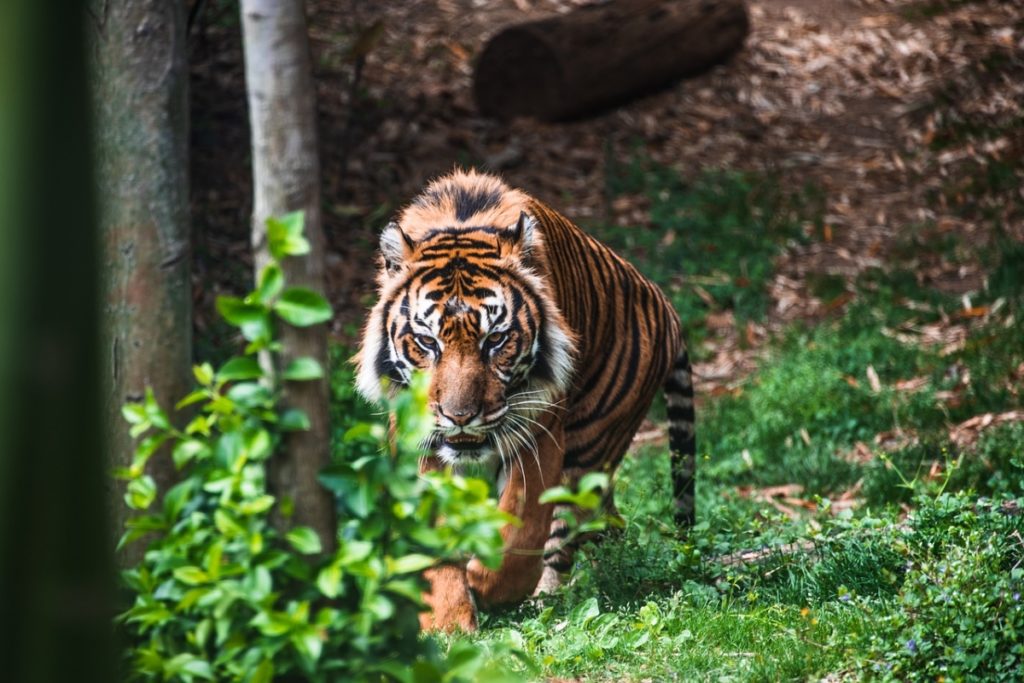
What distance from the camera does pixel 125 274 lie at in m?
2.81

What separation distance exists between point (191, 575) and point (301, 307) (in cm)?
57

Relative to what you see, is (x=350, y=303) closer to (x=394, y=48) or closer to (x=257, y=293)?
(x=394, y=48)

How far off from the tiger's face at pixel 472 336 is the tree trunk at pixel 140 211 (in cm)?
168

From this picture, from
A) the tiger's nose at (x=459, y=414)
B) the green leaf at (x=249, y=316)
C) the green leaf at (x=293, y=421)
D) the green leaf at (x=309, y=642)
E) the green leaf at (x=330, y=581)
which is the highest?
the green leaf at (x=249, y=316)

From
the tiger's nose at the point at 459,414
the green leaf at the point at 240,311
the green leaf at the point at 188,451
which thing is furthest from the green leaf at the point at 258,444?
the tiger's nose at the point at 459,414

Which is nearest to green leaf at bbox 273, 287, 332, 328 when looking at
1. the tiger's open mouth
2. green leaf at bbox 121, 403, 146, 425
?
green leaf at bbox 121, 403, 146, 425

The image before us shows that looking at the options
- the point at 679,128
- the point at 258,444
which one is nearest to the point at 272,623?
the point at 258,444

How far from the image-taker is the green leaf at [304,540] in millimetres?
2324

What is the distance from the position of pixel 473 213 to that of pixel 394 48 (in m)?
8.06

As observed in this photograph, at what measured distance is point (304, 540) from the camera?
2.34 metres

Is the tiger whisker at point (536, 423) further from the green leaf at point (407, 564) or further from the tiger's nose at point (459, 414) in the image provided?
the green leaf at point (407, 564)

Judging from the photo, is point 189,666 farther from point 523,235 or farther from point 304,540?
point 523,235

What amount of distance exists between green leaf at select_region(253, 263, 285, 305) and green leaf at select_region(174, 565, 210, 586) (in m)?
0.55

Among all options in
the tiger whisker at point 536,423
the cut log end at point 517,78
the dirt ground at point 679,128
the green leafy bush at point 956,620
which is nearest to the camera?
the green leafy bush at point 956,620
